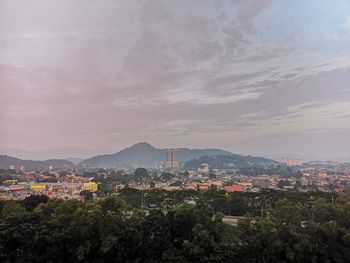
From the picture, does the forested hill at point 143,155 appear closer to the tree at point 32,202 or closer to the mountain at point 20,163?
the mountain at point 20,163

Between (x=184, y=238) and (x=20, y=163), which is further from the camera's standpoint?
(x=20, y=163)

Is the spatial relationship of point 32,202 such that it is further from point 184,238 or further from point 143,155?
point 143,155

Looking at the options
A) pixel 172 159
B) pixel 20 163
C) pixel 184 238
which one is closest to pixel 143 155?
pixel 172 159

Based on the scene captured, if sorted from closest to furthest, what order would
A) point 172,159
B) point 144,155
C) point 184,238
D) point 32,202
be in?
point 184,238 → point 32,202 → point 172,159 → point 144,155

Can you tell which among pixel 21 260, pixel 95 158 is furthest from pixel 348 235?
pixel 95 158

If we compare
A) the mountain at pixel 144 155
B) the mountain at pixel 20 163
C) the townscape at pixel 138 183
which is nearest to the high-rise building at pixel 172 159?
the mountain at pixel 144 155

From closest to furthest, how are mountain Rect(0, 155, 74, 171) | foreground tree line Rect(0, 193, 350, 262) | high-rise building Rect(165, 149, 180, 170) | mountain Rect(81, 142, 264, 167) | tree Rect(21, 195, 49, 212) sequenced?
foreground tree line Rect(0, 193, 350, 262), tree Rect(21, 195, 49, 212), mountain Rect(0, 155, 74, 171), high-rise building Rect(165, 149, 180, 170), mountain Rect(81, 142, 264, 167)

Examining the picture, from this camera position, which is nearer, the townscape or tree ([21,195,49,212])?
tree ([21,195,49,212])

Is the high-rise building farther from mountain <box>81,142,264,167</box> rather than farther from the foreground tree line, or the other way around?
the foreground tree line

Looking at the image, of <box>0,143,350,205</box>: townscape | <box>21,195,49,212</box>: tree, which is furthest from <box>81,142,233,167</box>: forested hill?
<box>21,195,49,212</box>: tree
